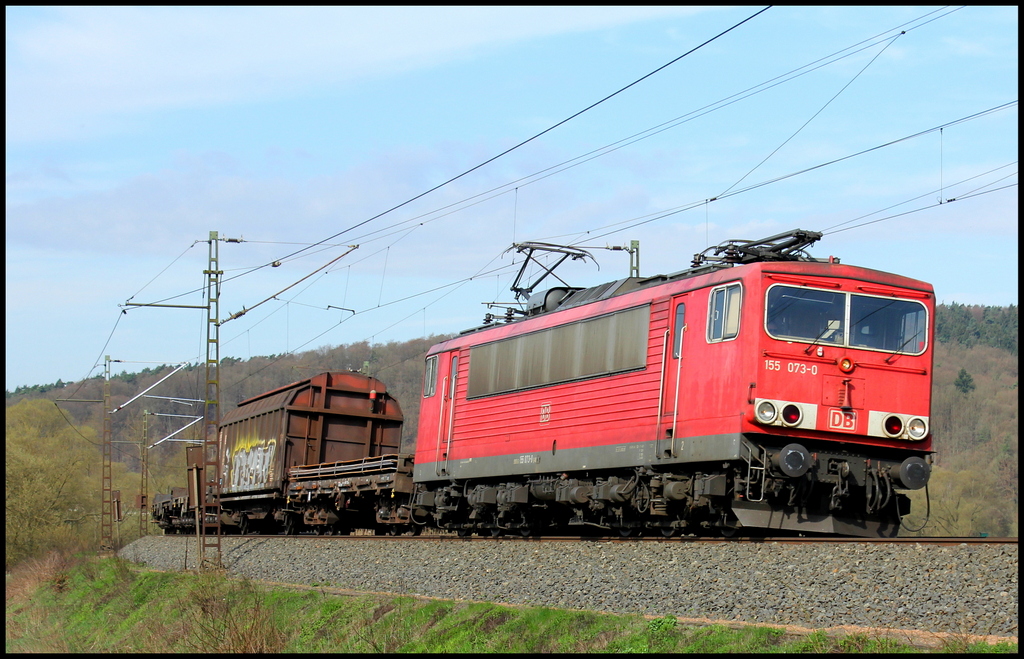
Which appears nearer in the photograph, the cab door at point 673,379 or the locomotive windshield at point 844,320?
the locomotive windshield at point 844,320

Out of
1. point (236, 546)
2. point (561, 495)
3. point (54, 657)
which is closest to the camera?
point (54, 657)

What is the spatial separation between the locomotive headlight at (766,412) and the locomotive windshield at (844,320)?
0.96 m

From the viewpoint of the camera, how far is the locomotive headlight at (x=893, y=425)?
47.6 ft

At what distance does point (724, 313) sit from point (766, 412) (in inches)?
63.0

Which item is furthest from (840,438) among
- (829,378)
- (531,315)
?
(531,315)

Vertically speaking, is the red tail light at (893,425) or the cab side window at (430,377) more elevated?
the cab side window at (430,377)

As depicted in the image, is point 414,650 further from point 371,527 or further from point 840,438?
point 371,527

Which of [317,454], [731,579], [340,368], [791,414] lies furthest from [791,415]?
[340,368]

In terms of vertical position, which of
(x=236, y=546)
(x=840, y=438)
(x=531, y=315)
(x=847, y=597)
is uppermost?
(x=531, y=315)

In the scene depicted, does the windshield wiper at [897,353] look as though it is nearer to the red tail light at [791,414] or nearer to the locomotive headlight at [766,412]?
the red tail light at [791,414]

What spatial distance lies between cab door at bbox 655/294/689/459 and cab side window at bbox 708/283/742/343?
0.55m

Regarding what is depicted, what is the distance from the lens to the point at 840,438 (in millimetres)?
14352

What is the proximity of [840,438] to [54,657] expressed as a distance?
34.4 feet

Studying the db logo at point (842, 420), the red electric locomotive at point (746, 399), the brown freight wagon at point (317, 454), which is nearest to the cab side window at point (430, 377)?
the brown freight wagon at point (317, 454)
